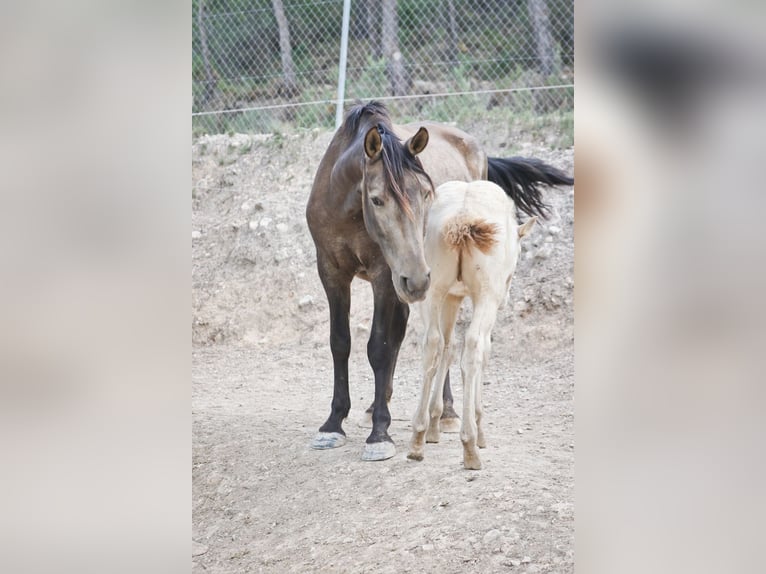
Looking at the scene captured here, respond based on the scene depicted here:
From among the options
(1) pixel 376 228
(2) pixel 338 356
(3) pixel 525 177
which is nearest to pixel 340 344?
(2) pixel 338 356

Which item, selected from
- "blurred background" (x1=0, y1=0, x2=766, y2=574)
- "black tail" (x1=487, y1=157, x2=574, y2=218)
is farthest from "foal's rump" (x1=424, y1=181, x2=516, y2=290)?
"blurred background" (x1=0, y1=0, x2=766, y2=574)

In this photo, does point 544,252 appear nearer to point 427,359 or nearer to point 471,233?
point 427,359

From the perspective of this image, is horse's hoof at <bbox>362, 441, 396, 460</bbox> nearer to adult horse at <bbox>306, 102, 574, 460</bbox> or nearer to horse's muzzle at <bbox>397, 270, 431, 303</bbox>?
adult horse at <bbox>306, 102, 574, 460</bbox>

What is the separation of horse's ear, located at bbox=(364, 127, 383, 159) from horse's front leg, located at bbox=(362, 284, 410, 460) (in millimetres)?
821

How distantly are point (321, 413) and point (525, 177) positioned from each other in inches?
96.1

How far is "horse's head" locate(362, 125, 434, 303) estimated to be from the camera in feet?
12.4

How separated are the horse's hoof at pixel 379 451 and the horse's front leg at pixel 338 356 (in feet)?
1.19

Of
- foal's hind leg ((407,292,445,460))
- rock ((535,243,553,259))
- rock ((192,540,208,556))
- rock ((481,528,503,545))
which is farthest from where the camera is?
rock ((535,243,553,259))
